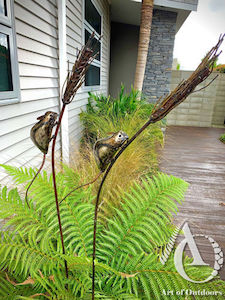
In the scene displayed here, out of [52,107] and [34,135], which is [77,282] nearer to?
[34,135]

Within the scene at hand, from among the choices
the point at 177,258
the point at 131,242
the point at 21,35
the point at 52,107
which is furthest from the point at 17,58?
the point at 177,258

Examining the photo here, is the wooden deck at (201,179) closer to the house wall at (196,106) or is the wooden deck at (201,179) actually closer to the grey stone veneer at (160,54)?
the grey stone veneer at (160,54)

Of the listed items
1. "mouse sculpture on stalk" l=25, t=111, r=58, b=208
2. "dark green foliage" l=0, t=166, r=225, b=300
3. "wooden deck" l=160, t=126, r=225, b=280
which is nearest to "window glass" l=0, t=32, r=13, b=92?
"dark green foliage" l=0, t=166, r=225, b=300

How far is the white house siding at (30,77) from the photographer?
1.77 meters

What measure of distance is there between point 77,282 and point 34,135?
0.77m

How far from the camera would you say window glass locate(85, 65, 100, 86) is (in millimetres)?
4333

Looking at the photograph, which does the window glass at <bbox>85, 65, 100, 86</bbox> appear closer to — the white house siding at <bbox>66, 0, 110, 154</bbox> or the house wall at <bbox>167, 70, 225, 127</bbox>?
the white house siding at <bbox>66, 0, 110, 154</bbox>

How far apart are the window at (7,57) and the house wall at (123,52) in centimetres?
728

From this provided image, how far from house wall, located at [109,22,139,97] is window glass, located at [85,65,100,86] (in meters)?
3.43

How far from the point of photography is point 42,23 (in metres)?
2.23

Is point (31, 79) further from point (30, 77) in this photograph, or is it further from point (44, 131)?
point (44, 131)

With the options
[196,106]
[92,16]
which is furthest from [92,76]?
[196,106]

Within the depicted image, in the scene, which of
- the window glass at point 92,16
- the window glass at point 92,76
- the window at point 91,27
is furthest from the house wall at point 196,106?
the window glass at point 92,16

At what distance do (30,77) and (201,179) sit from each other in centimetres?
270
